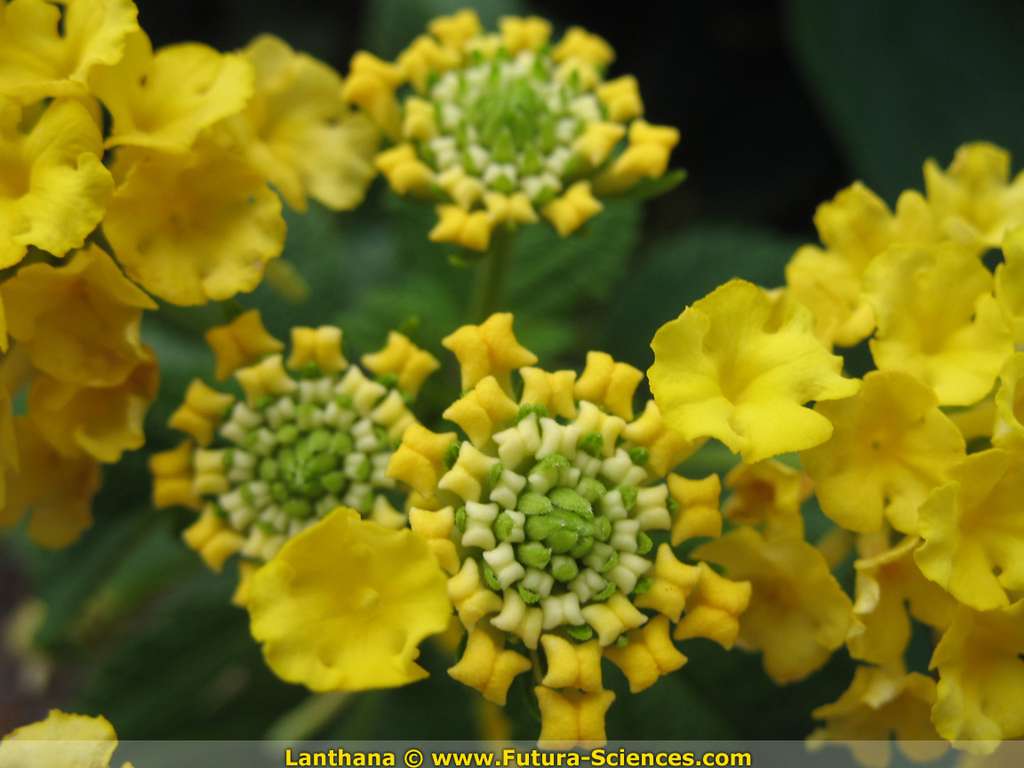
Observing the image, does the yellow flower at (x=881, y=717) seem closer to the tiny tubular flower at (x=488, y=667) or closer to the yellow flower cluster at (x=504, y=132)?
the tiny tubular flower at (x=488, y=667)

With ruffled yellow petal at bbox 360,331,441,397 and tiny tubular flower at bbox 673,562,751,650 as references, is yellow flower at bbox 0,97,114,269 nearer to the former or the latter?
ruffled yellow petal at bbox 360,331,441,397

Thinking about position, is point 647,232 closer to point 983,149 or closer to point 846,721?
point 983,149

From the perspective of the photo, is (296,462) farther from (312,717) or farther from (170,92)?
(312,717)

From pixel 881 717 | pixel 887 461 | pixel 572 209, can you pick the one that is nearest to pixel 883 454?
pixel 887 461

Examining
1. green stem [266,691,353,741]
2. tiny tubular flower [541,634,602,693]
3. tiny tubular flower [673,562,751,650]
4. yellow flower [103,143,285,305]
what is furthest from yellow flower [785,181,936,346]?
green stem [266,691,353,741]

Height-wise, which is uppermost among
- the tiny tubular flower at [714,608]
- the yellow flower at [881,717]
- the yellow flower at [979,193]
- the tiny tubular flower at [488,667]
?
the yellow flower at [979,193]

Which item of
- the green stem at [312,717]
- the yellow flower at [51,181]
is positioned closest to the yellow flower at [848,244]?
the yellow flower at [51,181]

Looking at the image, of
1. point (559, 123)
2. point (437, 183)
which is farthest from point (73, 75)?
point (559, 123)
